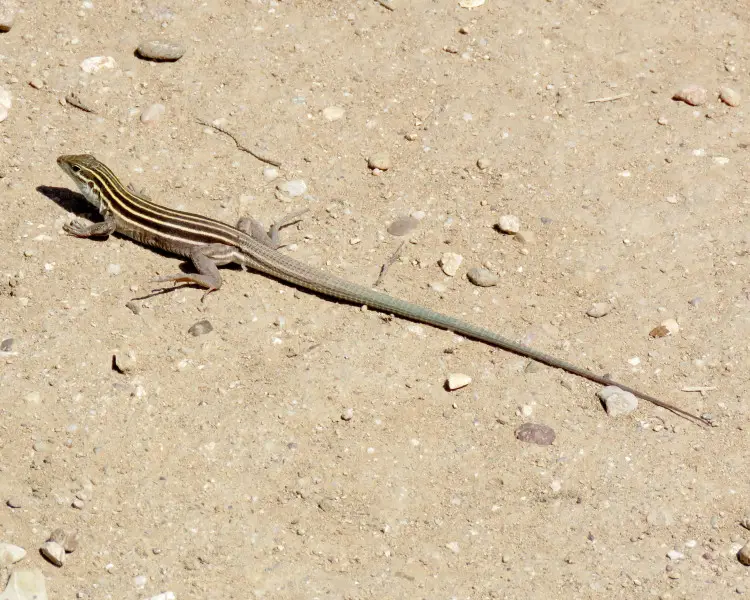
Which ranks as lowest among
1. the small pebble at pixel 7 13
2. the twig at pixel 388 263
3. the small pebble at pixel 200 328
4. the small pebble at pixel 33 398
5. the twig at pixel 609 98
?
the small pebble at pixel 33 398

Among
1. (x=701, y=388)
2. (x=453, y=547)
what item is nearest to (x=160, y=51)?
(x=453, y=547)

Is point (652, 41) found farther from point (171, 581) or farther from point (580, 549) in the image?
point (171, 581)

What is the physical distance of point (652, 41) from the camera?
21.9 ft

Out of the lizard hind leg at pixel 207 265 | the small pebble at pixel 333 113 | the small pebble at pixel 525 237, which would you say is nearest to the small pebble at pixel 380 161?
the small pebble at pixel 333 113

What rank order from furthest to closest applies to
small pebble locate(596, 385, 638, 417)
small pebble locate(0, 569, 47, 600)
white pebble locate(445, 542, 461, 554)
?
small pebble locate(596, 385, 638, 417), white pebble locate(445, 542, 461, 554), small pebble locate(0, 569, 47, 600)

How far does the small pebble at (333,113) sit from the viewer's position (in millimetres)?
6168

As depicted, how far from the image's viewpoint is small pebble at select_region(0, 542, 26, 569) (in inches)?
161

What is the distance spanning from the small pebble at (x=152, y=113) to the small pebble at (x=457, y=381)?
2698 millimetres

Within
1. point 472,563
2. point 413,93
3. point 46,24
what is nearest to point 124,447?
point 472,563

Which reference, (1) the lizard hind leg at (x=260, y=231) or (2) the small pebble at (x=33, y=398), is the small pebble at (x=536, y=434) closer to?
(1) the lizard hind leg at (x=260, y=231)

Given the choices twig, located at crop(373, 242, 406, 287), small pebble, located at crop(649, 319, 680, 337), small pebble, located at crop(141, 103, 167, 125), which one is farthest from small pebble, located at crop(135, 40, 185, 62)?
small pebble, located at crop(649, 319, 680, 337)

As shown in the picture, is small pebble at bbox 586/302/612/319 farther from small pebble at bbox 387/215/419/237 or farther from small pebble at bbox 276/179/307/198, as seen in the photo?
small pebble at bbox 276/179/307/198

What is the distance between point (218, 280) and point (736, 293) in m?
2.88

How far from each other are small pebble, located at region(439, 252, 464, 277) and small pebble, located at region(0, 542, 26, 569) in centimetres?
265
